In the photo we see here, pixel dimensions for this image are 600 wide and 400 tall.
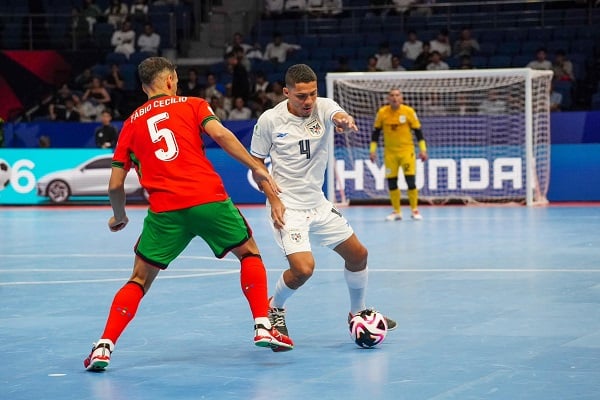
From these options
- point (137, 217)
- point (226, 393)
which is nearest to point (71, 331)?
point (226, 393)

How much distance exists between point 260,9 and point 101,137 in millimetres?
7879

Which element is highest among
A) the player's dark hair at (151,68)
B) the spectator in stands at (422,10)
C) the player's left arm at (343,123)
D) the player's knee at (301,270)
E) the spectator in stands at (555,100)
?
the spectator in stands at (422,10)

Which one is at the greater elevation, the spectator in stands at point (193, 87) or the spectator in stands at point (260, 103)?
the spectator in stands at point (193, 87)

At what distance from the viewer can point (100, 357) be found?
7.05m

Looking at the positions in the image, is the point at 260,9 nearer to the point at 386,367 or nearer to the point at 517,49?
the point at 517,49

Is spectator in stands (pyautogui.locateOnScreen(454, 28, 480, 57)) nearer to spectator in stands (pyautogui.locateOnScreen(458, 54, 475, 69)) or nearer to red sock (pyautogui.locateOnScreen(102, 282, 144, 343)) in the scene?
spectator in stands (pyautogui.locateOnScreen(458, 54, 475, 69))

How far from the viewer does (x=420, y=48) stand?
26.8 meters

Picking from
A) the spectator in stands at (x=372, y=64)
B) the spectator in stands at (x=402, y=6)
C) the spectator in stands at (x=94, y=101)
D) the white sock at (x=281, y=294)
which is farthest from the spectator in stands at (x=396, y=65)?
the white sock at (x=281, y=294)

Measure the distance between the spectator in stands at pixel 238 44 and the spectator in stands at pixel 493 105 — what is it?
7012 millimetres

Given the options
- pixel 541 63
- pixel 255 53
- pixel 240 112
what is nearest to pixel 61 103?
pixel 255 53

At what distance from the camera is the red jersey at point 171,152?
24.2 ft

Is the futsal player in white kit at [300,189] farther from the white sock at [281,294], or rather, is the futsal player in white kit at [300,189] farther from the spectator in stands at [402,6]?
the spectator in stands at [402,6]

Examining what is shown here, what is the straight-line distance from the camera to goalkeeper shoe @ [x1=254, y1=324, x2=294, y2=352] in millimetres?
7328

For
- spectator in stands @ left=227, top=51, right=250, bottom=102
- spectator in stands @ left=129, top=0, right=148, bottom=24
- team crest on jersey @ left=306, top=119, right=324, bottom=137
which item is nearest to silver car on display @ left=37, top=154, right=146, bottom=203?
spectator in stands @ left=227, top=51, right=250, bottom=102
